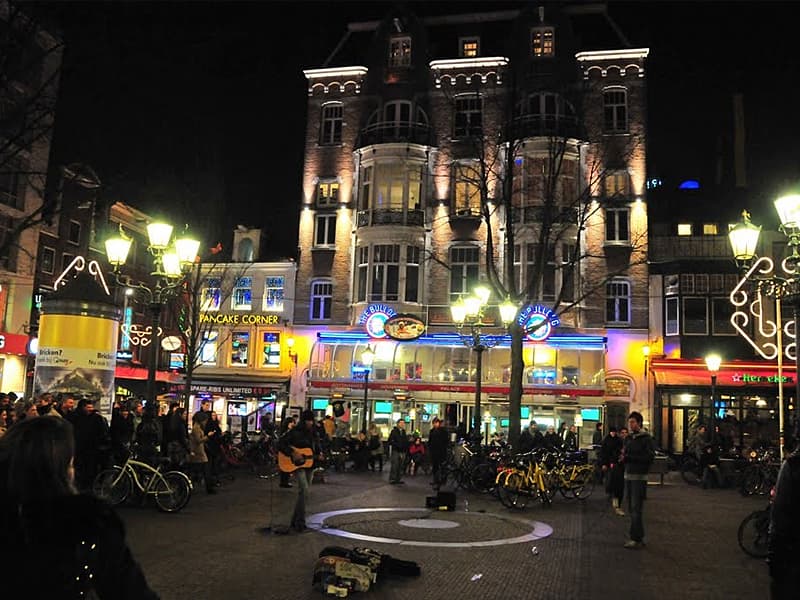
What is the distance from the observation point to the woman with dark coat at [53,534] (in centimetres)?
274

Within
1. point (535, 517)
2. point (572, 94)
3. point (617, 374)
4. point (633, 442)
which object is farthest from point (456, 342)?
point (633, 442)

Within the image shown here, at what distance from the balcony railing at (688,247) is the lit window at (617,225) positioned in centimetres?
131

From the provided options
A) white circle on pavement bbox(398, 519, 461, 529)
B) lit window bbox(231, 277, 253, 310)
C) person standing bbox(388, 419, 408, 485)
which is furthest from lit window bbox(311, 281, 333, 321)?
white circle on pavement bbox(398, 519, 461, 529)

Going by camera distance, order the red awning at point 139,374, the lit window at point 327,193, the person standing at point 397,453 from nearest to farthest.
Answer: the person standing at point 397,453
the lit window at point 327,193
the red awning at point 139,374

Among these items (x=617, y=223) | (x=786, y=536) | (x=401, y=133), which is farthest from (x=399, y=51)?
(x=786, y=536)

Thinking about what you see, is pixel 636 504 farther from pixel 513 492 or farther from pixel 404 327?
pixel 404 327

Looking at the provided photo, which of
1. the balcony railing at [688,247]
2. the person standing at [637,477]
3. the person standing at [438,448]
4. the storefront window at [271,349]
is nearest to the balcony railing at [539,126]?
the balcony railing at [688,247]

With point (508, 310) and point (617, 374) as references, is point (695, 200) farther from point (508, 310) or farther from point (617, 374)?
point (508, 310)

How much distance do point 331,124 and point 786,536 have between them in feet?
121

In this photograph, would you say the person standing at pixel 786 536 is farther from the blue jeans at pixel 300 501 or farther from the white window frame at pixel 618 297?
the white window frame at pixel 618 297

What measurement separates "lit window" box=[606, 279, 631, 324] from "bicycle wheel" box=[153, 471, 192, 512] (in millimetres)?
25232

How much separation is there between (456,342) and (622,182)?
35.6 feet

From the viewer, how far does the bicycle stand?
1345 cm

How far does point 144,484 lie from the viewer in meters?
13.7
